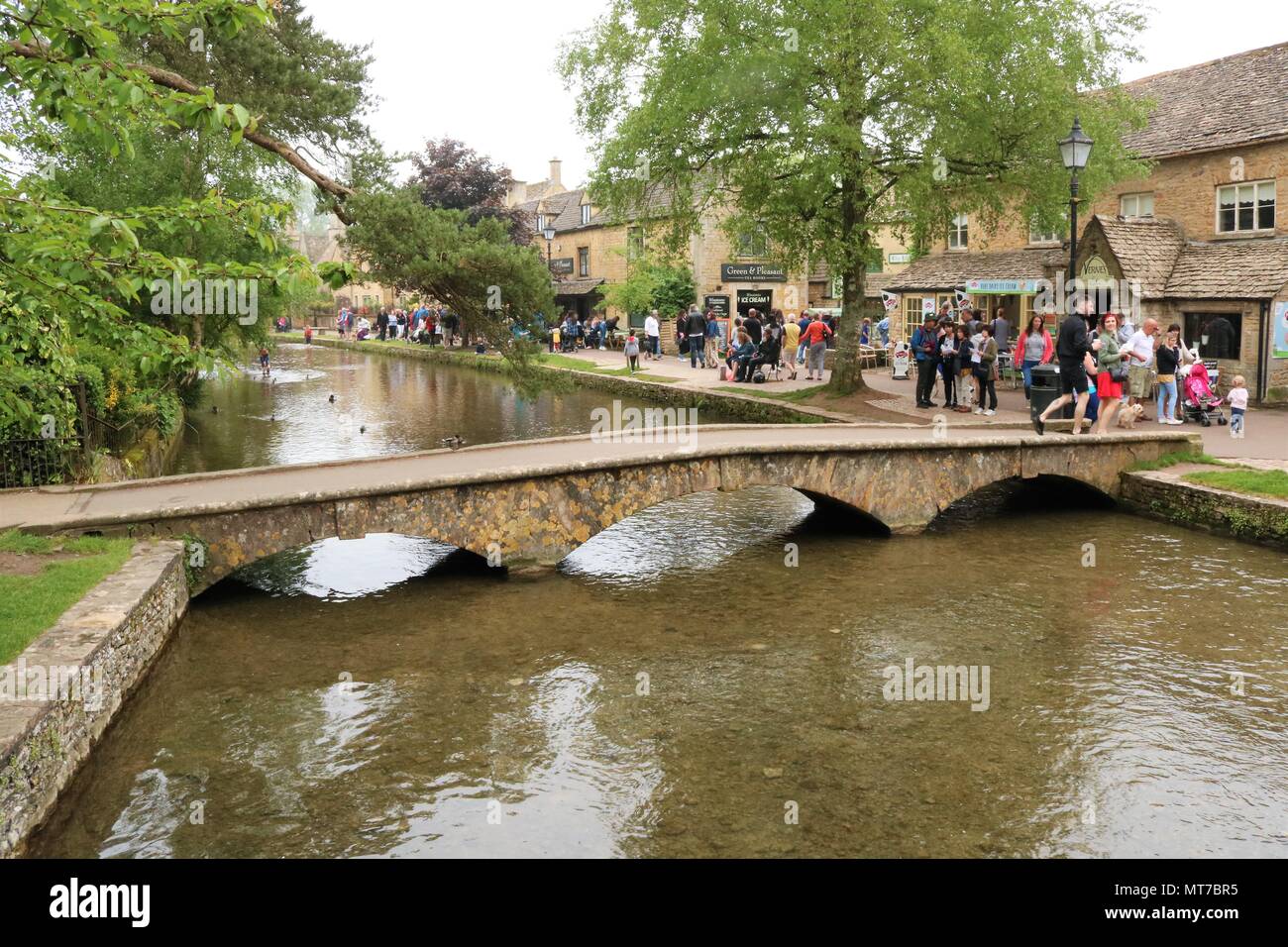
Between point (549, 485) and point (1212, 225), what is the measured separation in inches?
781

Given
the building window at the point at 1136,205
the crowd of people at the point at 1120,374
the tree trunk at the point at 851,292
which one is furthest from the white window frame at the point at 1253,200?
the tree trunk at the point at 851,292

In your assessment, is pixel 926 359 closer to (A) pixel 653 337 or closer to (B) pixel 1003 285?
(B) pixel 1003 285

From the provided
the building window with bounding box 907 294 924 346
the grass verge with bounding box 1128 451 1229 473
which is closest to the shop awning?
the building window with bounding box 907 294 924 346

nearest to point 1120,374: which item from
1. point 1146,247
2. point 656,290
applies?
point 1146,247

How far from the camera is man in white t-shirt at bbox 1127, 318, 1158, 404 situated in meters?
18.6

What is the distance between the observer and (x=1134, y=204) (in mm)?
27500

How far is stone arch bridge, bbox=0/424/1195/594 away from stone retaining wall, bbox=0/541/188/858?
1.11m

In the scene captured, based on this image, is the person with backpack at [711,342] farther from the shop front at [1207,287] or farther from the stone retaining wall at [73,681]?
the stone retaining wall at [73,681]

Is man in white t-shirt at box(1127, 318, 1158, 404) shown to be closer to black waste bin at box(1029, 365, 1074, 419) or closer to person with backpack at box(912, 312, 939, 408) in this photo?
black waste bin at box(1029, 365, 1074, 419)

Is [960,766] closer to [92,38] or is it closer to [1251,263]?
[92,38]

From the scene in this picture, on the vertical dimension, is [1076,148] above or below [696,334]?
above
